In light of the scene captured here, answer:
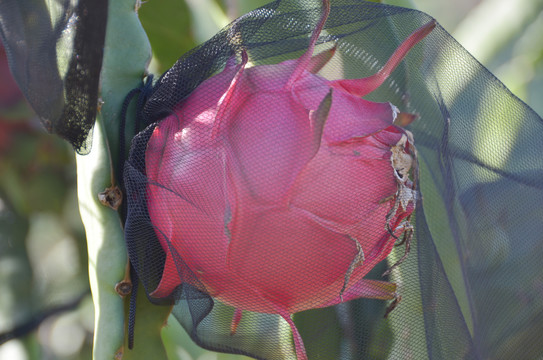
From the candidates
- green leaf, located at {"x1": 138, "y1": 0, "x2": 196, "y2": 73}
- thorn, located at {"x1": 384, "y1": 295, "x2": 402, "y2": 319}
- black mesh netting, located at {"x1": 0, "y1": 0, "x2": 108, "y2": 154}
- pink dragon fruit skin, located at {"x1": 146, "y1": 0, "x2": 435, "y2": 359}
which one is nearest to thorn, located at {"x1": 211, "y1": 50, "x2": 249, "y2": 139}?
pink dragon fruit skin, located at {"x1": 146, "y1": 0, "x2": 435, "y2": 359}

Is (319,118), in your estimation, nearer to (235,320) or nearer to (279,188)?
(279,188)

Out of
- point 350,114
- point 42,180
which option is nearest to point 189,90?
point 350,114

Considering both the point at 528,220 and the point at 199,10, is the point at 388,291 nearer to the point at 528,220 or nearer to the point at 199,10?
the point at 528,220

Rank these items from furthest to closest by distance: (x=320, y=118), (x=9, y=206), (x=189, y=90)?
(x=9, y=206) < (x=189, y=90) < (x=320, y=118)

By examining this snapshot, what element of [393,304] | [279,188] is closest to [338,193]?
[279,188]

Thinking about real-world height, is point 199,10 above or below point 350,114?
below

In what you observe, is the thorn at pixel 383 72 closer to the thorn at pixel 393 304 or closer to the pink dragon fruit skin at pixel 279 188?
the pink dragon fruit skin at pixel 279 188

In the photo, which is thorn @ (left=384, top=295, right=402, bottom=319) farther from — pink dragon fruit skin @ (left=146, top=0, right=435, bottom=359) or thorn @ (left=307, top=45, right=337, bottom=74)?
thorn @ (left=307, top=45, right=337, bottom=74)

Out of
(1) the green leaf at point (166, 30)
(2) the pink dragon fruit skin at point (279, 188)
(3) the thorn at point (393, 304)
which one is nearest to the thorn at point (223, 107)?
(2) the pink dragon fruit skin at point (279, 188)
